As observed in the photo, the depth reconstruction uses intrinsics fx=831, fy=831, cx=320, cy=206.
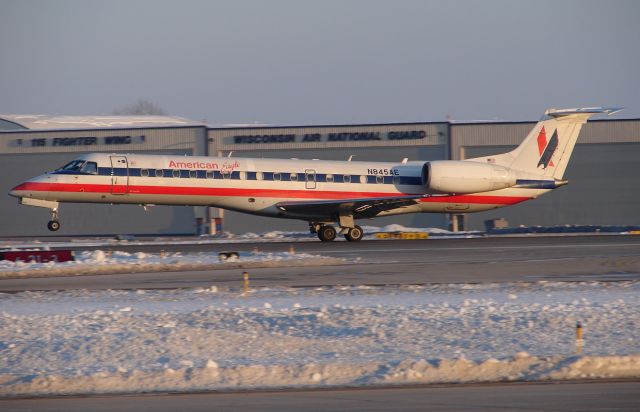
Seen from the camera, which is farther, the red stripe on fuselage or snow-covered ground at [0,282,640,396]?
the red stripe on fuselage

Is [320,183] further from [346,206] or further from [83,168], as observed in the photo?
[83,168]

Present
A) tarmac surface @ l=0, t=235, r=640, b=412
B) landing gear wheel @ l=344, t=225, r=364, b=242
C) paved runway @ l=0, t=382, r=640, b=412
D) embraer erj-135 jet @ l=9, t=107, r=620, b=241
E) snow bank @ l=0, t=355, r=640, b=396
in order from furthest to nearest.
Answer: landing gear wheel @ l=344, t=225, r=364, b=242 → embraer erj-135 jet @ l=9, t=107, r=620, b=241 → snow bank @ l=0, t=355, r=640, b=396 → tarmac surface @ l=0, t=235, r=640, b=412 → paved runway @ l=0, t=382, r=640, b=412

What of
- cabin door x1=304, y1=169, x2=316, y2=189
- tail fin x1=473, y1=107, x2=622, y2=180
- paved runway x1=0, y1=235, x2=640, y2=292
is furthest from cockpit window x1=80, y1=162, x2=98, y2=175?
tail fin x1=473, y1=107, x2=622, y2=180

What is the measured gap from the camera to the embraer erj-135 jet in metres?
30.0

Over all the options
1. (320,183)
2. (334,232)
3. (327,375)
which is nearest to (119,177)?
(320,183)

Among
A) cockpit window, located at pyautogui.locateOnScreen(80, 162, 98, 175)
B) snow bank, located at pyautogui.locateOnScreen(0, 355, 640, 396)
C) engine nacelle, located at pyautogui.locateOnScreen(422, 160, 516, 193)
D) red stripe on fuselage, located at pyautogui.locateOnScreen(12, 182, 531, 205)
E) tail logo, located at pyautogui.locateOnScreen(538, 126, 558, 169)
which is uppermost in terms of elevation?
tail logo, located at pyautogui.locateOnScreen(538, 126, 558, 169)

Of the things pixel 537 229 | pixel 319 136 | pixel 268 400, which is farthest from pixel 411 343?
pixel 319 136

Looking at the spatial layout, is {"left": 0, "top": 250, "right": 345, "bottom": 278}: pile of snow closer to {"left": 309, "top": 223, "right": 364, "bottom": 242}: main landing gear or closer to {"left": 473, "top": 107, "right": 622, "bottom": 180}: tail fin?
{"left": 309, "top": 223, "right": 364, "bottom": 242}: main landing gear

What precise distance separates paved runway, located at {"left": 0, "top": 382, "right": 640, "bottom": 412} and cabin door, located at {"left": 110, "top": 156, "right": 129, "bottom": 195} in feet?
70.3

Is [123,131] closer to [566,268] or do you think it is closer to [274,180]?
[274,180]

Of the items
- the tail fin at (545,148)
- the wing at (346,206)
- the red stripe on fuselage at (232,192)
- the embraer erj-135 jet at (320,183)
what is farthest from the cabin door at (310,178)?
the tail fin at (545,148)

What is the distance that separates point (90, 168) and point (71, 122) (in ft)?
96.2

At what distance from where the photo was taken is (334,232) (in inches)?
1282

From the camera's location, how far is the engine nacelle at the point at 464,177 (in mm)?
32719
